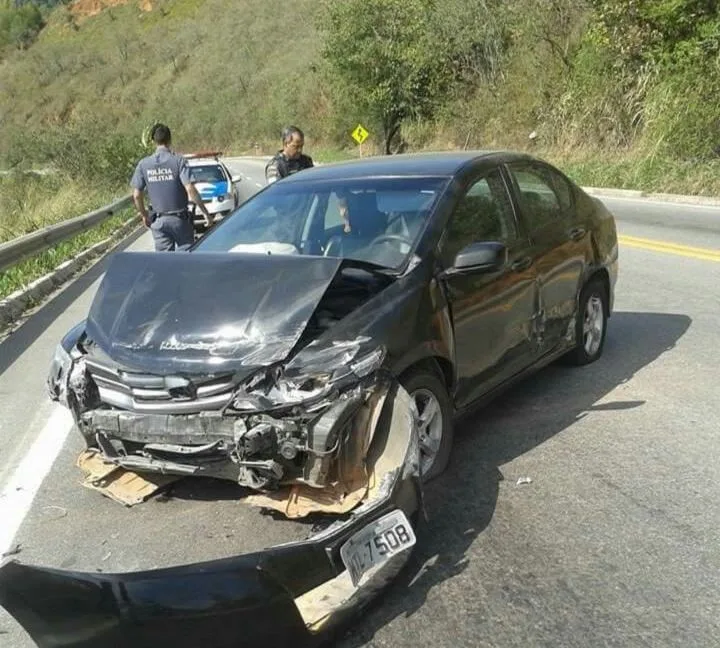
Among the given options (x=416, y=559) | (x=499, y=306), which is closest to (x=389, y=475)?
(x=416, y=559)

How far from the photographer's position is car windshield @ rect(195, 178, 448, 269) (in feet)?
15.1

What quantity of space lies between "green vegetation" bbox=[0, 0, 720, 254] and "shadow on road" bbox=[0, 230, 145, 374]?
18.8ft

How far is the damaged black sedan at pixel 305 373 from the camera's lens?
9.09 feet

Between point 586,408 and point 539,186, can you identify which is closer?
point 586,408

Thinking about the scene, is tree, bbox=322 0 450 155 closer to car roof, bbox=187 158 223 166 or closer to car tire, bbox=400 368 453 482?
car roof, bbox=187 158 223 166

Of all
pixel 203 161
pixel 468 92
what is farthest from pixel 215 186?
pixel 468 92

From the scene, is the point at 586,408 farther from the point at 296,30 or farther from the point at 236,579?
the point at 296,30

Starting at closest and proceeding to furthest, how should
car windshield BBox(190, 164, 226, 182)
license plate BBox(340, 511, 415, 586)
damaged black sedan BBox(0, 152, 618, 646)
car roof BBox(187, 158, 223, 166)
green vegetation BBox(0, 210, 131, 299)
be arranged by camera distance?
damaged black sedan BBox(0, 152, 618, 646) → license plate BBox(340, 511, 415, 586) → green vegetation BBox(0, 210, 131, 299) → car windshield BBox(190, 164, 226, 182) → car roof BBox(187, 158, 223, 166)

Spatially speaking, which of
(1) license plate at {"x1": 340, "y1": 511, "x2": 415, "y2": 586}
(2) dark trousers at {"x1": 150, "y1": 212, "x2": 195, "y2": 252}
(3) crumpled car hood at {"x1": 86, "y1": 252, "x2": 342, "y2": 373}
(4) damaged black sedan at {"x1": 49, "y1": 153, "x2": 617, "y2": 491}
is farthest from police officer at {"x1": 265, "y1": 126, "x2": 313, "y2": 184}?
(1) license plate at {"x1": 340, "y1": 511, "x2": 415, "y2": 586}

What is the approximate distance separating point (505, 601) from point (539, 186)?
11.0 ft

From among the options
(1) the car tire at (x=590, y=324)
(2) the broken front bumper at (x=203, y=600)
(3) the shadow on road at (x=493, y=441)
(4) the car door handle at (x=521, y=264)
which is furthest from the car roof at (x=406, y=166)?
(2) the broken front bumper at (x=203, y=600)

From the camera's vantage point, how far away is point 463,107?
4006cm

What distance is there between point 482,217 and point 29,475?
3.01 metres

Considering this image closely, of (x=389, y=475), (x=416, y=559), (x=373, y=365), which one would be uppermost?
(x=373, y=365)
